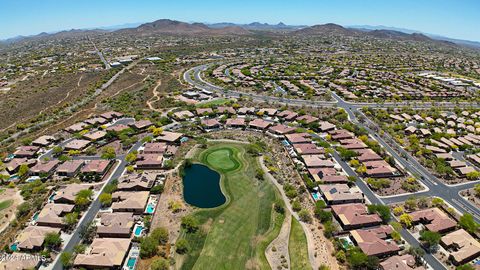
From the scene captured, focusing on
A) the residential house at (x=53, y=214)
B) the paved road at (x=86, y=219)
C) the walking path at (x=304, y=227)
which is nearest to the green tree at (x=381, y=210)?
the walking path at (x=304, y=227)

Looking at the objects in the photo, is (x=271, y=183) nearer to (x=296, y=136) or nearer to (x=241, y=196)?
(x=241, y=196)

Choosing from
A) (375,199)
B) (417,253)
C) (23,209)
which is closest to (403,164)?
(375,199)

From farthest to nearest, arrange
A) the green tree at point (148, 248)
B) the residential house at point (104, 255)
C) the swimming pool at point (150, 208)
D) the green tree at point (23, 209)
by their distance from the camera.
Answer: the swimming pool at point (150, 208) < the green tree at point (23, 209) < the green tree at point (148, 248) < the residential house at point (104, 255)

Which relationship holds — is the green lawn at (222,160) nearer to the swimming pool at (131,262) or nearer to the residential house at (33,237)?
the swimming pool at (131,262)

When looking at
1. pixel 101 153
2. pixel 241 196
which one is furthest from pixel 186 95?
pixel 241 196

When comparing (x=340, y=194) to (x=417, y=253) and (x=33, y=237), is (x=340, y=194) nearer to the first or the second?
(x=417, y=253)
